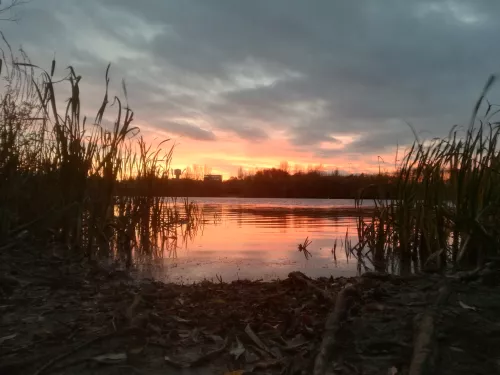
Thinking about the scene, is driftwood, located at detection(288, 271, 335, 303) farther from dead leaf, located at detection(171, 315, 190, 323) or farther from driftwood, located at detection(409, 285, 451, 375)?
dead leaf, located at detection(171, 315, 190, 323)

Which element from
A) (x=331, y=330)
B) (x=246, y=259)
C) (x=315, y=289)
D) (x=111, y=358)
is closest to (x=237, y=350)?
(x=331, y=330)

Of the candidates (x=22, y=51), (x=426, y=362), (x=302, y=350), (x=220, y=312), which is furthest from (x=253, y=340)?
(x=22, y=51)

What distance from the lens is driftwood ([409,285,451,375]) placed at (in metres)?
1.56

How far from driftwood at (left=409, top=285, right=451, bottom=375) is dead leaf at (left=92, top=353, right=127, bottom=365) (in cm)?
114

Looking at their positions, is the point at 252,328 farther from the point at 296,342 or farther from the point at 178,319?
the point at 178,319

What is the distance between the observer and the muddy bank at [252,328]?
171cm

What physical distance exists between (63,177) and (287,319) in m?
2.88

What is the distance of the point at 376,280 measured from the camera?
121 inches

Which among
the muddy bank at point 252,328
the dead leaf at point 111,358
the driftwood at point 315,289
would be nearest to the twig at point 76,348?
the muddy bank at point 252,328

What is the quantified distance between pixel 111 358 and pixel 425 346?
4.22 feet

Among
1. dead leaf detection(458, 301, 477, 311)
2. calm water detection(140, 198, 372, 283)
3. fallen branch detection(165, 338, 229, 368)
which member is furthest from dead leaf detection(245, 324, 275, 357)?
calm water detection(140, 198, 372, 283)

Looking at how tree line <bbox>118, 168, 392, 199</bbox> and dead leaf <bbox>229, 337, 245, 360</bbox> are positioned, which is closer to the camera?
dead leaf <bbox>229, 337, 245, 360</bbox>

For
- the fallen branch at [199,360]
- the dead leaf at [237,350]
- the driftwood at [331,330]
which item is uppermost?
the driftwood at [331,330]

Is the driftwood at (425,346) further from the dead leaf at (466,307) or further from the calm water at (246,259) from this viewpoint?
the calm water at (246,259)
